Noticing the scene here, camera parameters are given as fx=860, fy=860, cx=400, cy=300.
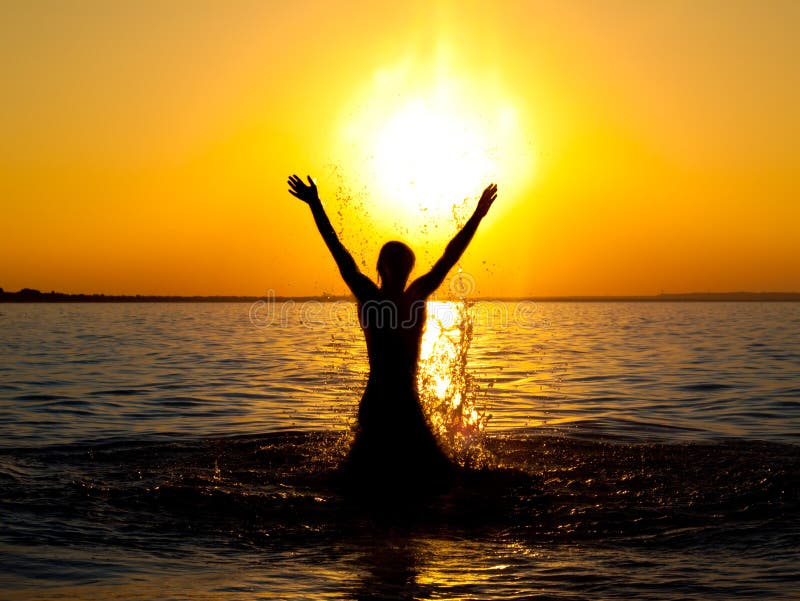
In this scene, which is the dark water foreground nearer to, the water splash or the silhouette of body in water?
the silhouette of body in water

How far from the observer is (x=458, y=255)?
8.59 metres

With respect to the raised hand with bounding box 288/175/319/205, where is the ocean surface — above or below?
below

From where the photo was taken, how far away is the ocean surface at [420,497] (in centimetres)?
646

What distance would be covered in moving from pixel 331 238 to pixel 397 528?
292cm

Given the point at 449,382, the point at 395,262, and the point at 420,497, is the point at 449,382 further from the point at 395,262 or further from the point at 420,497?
the point at 395,262

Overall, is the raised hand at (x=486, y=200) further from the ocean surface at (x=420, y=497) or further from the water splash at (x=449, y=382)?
the water splash at (x=449, y=382)

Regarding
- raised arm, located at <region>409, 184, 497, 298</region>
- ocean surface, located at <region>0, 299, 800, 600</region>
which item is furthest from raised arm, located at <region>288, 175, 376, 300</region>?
ocean surface, located at <region>0, 299, 800, 600</region>

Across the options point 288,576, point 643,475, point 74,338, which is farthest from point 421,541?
point 74,338

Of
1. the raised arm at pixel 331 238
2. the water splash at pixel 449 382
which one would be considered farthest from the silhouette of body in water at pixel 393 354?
the water splash at pixel 449 382

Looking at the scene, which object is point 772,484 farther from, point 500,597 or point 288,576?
point 288,576

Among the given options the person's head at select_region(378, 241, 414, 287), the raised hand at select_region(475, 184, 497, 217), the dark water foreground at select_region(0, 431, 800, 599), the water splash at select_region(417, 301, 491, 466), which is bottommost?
the dark water foreground at select_region(0, 431, 800, 599)

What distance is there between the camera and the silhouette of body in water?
28.6 ft

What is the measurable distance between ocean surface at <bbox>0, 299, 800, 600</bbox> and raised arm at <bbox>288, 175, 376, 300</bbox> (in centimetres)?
209

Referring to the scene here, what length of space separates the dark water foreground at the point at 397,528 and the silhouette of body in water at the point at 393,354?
0.47m
